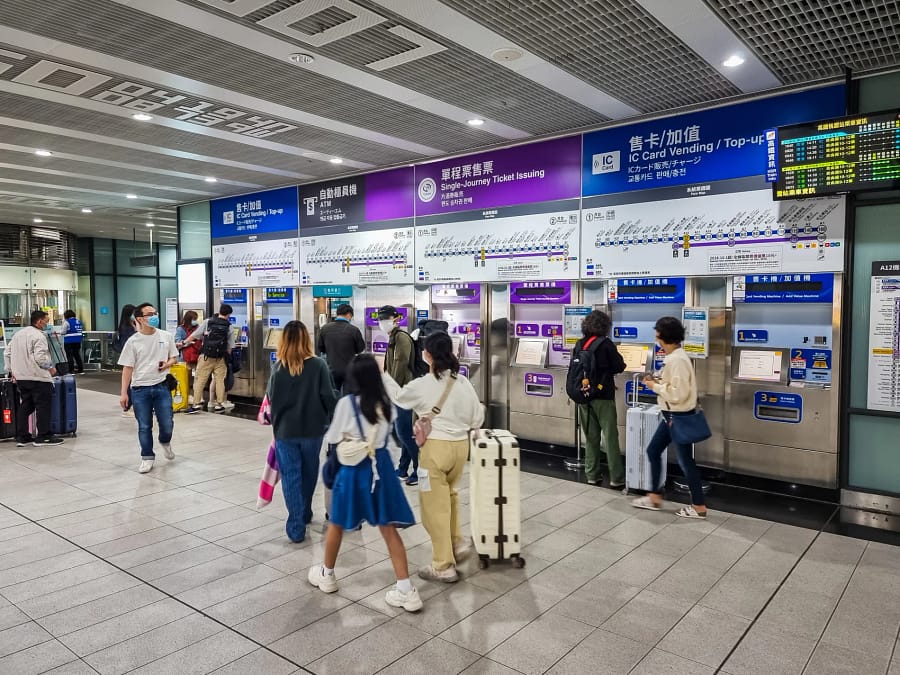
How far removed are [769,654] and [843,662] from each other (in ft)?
1.00

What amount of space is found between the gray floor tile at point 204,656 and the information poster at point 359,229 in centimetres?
553

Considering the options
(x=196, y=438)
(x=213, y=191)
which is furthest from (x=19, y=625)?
(x=213, y=191)

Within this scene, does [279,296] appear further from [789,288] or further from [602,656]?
[602,656]

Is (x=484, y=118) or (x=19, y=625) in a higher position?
(x=484, y=118)

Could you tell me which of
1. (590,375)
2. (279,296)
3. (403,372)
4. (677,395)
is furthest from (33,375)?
(677,395)

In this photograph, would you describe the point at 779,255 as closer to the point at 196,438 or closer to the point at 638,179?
the point at 638,179

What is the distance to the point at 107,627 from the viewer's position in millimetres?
3158

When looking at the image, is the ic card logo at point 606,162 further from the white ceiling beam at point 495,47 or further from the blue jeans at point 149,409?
the blue jeans at point 149,409

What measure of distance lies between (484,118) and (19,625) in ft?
17.3

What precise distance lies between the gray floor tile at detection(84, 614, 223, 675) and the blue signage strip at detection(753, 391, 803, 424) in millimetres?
4620

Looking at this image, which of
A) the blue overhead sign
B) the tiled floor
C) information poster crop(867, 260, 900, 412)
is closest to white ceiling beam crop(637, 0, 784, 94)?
the blue overhead sign

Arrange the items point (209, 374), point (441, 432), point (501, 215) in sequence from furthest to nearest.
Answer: point (209, 374)
point (501, 215)
point (441, 432)

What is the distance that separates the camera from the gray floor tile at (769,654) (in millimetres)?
2793

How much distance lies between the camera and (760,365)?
554cm
